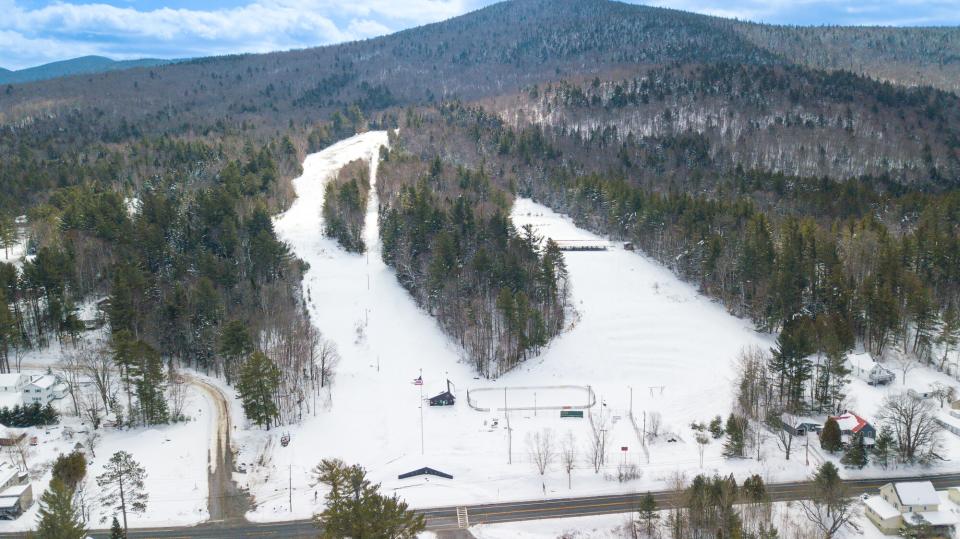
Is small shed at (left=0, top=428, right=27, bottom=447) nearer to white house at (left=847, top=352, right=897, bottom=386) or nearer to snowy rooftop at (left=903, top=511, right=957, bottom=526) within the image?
snowy rooftop at (left=903, top=511, right=957, bottom=526)

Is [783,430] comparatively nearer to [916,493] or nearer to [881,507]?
[881,507]

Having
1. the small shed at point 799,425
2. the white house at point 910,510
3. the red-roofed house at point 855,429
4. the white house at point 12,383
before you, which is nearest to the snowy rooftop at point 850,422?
the red-roofed house at point 855,429

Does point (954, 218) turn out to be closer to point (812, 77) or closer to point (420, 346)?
point (420, 346)

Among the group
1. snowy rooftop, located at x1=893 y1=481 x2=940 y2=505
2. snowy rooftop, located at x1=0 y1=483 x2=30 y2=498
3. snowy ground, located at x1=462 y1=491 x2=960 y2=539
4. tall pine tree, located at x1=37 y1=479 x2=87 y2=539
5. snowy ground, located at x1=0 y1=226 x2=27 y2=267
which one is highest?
snowy ground, located at x1=0 y1=226 x2=27 y2=267

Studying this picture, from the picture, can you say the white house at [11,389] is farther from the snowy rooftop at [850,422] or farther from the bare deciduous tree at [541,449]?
the snowy rooftop at [850,422]

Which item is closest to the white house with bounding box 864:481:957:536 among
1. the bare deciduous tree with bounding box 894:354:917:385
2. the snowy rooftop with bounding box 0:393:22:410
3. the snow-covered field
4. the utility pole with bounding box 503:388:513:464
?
the snow-covered field

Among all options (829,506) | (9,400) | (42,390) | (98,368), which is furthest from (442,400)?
(9,400)

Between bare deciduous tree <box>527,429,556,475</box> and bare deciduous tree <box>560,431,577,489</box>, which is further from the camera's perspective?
bare deciduous tree <box>527,429,556,475</box>
